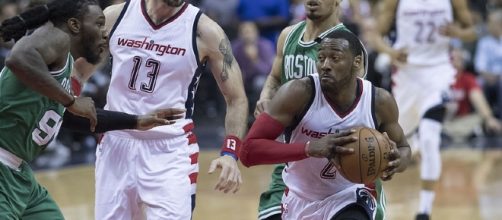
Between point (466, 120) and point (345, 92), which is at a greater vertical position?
point (345, 92)

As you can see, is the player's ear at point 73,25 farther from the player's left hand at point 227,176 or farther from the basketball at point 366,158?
the basketball at point 366,158

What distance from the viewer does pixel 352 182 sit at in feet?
20.3

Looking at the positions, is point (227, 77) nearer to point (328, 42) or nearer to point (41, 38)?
point (328, 42)

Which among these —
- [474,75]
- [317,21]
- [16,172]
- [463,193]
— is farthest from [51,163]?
[16,172]

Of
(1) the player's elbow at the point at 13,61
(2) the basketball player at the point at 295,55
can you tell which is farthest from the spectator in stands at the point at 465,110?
(1) the player's elbow at the point at 13,61

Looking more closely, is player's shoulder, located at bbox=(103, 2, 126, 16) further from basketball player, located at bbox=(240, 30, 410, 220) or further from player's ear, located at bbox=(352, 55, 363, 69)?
player's ear, located at bbox=(352, 55, 363, 69)

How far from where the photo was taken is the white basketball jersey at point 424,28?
35.5 feet

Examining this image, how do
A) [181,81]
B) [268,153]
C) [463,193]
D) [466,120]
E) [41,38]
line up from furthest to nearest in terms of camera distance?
[466,120] < [463,193] < [181,81] < [268,153] < [41,38]

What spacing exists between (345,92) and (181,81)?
3.39 feet

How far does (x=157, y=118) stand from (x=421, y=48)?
530 centimetres

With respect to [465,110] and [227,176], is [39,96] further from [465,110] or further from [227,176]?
[465,110]

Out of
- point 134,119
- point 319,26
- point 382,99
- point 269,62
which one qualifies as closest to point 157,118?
point 134,119

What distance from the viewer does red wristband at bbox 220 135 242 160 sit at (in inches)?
254

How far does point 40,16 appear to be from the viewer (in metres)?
5.86
